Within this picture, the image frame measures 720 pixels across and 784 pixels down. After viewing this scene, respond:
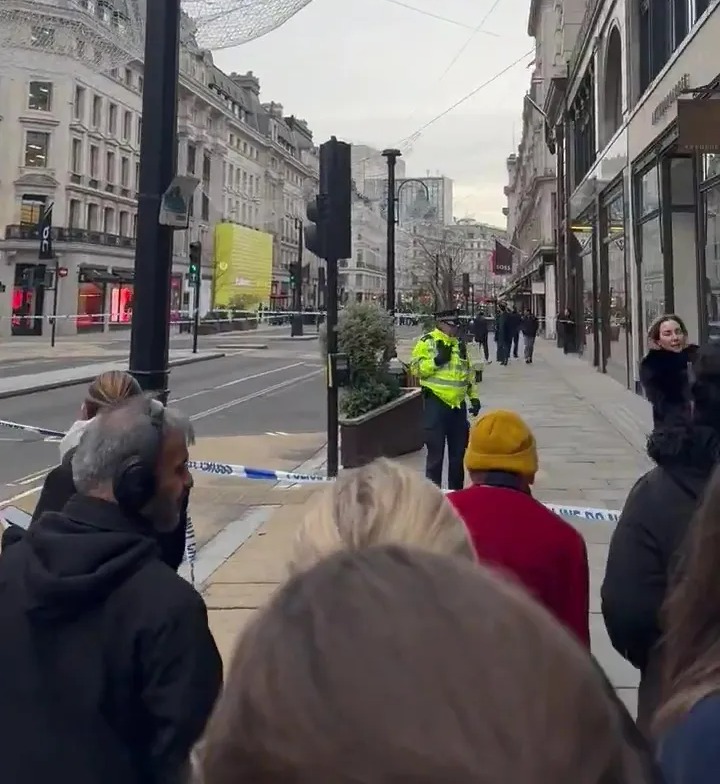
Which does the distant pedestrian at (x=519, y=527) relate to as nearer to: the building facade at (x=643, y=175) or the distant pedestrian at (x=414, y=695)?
the distant pedestrian at (x=414, y=695)

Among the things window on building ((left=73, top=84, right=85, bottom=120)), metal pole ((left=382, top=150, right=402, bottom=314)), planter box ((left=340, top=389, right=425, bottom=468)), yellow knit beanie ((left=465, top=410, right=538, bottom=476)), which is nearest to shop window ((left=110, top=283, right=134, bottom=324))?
window on building ((left=73, top=84, right=85, bottom=120))

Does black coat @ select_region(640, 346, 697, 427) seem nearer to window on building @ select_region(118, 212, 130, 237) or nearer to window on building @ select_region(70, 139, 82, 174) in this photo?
window on building @ select_region(70, 139, 82, 174)

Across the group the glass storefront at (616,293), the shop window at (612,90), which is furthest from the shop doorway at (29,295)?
the shop window at (612,90)

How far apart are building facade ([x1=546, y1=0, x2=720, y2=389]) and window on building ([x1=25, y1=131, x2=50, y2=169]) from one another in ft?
125

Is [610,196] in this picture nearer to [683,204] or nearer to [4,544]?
[683,204]

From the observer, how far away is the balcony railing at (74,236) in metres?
53.6

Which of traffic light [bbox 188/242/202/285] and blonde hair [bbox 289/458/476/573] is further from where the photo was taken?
traffic light [bbox 188/242/202/285]

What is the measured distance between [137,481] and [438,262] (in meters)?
47.5

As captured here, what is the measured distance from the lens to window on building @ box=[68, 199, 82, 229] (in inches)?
2256

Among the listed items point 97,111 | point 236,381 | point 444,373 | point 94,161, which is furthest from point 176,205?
point 94,161

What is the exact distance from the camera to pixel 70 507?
2.22 m

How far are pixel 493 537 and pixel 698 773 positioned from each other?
64.9 inches

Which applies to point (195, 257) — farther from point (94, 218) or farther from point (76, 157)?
point (94, 218)

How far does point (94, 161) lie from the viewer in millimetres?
59594
